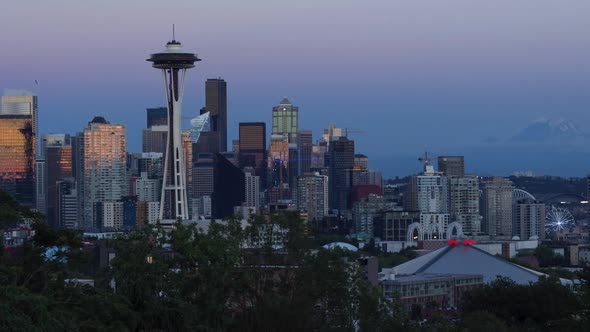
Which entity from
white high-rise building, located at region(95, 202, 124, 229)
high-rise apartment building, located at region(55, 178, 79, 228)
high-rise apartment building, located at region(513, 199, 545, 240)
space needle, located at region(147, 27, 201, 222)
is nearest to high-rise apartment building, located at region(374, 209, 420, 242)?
high-rise apartment building, located at region(513, 199, 545, 240)

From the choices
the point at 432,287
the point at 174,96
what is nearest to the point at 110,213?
the point at 174,96

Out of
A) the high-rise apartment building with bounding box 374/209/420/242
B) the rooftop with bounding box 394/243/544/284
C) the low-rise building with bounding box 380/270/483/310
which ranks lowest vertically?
the low-rise building with bounding box 380/270/483/310

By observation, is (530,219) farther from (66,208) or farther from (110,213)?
(66,208)

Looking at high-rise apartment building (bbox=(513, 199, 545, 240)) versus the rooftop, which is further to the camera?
high-rise apartment building (bbox=(513, 199, 545, 240))

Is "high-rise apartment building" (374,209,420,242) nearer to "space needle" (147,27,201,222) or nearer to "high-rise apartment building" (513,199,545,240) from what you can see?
"high-rise apartment building" (513,199,545,240)

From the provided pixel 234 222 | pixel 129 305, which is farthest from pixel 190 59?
pixel 129 305

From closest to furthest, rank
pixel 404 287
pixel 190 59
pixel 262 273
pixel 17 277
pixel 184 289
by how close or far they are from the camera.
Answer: pixel 17 277
pixel 184 289
pixel 262 273
pixel 404 287
pixel 190 59

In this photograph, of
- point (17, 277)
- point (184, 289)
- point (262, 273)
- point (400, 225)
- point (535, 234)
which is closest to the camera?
point (17, 277)

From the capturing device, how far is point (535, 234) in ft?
627

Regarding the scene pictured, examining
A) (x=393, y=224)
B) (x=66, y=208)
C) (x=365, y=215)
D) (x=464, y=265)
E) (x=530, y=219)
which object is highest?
(x=66, y=208)

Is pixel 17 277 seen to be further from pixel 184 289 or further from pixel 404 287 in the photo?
pixel 404 287

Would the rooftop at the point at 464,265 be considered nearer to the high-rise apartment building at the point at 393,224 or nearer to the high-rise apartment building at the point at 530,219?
the high-rise apartment building at the point at 393,224

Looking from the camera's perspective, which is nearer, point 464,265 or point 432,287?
point 432,287

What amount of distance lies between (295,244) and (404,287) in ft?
127
